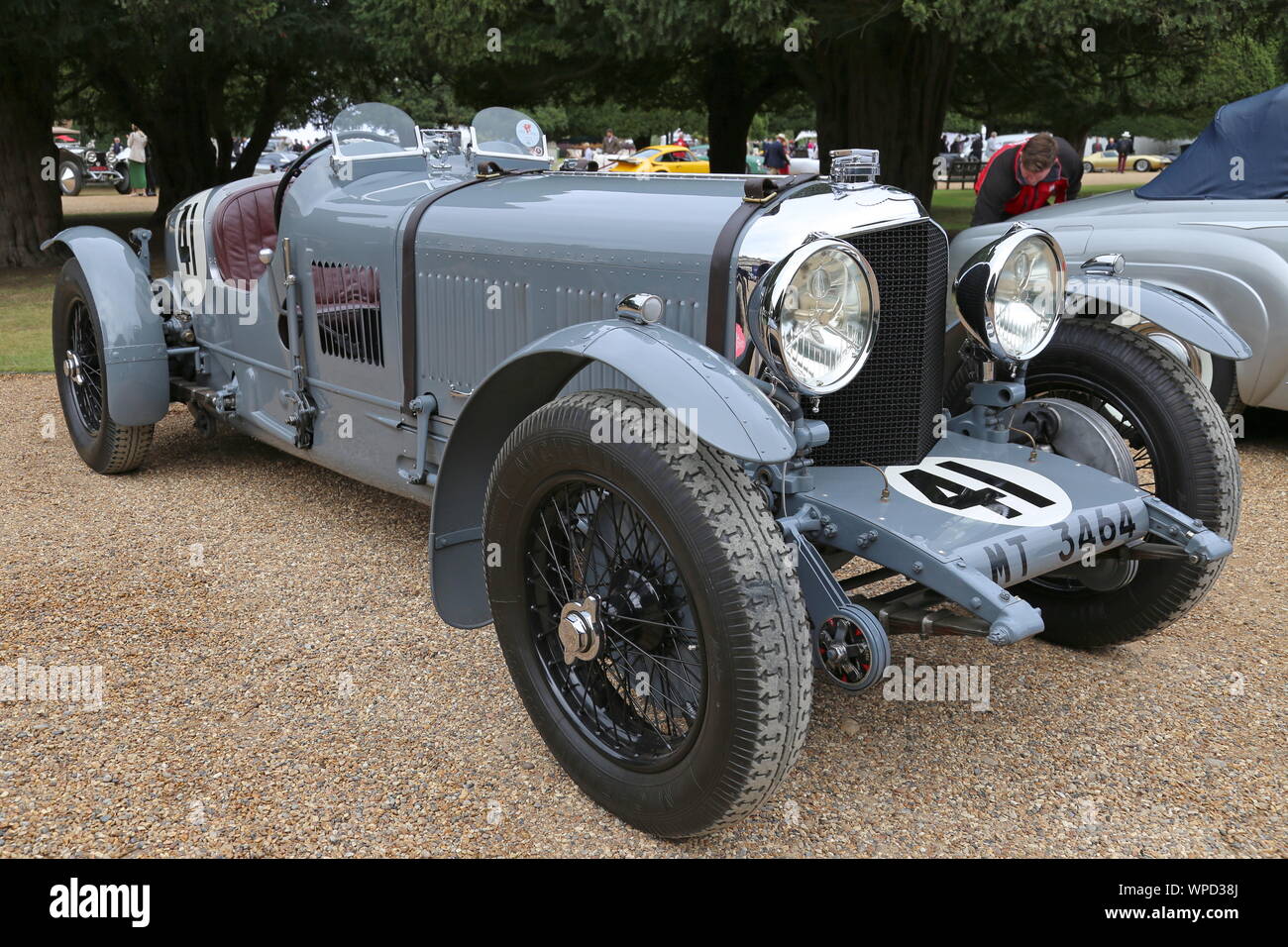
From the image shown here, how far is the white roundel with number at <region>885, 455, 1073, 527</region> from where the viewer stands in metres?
2.71

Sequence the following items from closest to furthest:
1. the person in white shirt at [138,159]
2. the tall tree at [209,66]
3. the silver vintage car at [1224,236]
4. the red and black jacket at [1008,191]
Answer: the silver vintage car at [1224,236] → the red and black jacket at [1008,191] → the tall tree at [209,66] → the person in white shirt at [138,159]

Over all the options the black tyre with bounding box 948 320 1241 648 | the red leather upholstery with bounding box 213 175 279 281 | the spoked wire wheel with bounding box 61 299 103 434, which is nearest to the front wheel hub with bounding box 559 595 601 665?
the black tyre with bounding box 948 320 1241 648

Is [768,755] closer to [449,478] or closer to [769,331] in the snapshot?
[769,331]

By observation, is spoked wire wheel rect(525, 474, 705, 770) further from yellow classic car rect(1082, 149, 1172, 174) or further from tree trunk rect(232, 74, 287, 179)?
yellow classic car rect(1082, 149, 1172, 174)

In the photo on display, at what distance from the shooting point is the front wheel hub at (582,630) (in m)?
2.59

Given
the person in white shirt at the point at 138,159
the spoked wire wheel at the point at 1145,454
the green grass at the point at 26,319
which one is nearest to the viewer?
the spoked wire wheel at the point at 1145,454

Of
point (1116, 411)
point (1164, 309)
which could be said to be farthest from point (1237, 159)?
point (1116, 411)

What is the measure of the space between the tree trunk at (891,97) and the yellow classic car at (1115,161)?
30531 mm

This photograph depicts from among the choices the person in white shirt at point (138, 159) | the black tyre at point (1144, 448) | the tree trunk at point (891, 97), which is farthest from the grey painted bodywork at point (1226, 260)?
the person in white shirt at point (138, 159)

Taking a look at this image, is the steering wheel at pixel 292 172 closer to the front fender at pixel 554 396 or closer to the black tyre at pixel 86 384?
the black tyre at pixel 86 384

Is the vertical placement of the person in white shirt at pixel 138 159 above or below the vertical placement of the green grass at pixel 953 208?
above

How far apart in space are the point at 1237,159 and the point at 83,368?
6127 mm

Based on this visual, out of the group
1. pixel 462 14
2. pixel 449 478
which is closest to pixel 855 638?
pixel 449 478

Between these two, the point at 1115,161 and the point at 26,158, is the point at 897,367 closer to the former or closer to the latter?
the point at 26,158
